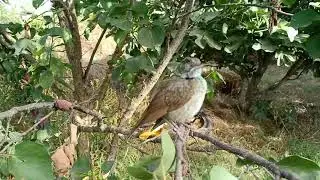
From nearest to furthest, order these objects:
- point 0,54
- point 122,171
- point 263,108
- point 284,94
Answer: point 0,54 < point 122,171 < point 263,108 < point 284,94

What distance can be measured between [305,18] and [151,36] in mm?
660

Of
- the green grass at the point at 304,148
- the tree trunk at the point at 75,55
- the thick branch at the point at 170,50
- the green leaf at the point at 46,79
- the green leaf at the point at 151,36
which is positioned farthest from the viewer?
the green grass at the point at 304,148

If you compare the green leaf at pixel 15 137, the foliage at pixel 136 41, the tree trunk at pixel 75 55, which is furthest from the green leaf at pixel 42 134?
the green leaf at pixel 15 137

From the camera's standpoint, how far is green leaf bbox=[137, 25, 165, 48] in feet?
5.04

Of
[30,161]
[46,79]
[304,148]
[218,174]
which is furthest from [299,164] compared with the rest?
[304,148]

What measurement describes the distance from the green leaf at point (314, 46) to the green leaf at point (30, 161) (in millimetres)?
510

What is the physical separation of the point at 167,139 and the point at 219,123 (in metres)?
4.04

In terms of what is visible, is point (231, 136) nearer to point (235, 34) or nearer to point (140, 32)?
point (235, 34)

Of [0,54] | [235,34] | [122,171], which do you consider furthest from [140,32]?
[122,171]

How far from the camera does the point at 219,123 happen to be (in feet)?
15.0

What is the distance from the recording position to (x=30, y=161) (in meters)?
0.68

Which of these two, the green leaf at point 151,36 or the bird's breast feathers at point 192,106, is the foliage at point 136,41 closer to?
the green leaf at point 151,36

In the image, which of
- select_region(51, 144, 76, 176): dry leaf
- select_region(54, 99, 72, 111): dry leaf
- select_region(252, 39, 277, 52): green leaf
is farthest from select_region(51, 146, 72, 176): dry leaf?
select_region(252, 39, 277, 52): green leaf

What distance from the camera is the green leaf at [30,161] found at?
676 millimetres
